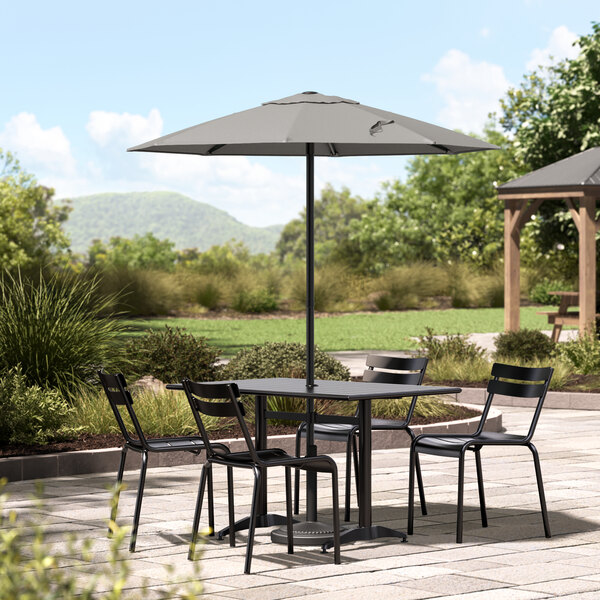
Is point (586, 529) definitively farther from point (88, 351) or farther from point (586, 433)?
point (88, 351)

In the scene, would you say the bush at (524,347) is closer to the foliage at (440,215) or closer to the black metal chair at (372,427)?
the black metal chair at (372,427)

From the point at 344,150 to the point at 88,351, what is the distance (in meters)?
3.60

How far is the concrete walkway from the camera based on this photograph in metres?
5.35

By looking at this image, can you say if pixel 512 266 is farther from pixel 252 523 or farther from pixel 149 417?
pixel 252 523

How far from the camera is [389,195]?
180 feet

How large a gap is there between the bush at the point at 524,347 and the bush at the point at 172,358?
4416 millimetres

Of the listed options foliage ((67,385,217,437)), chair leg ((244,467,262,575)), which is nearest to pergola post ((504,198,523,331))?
foliage ((67,385,217,437))

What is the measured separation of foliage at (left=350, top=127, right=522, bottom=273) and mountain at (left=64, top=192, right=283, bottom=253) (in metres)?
107

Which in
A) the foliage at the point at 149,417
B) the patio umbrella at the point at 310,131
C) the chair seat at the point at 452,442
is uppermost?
the patio umbrella at the point at 310,131

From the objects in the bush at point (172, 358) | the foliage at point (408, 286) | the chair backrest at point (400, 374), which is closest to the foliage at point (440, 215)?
the foliage at point (408, 286)

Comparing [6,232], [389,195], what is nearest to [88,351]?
[6,232]

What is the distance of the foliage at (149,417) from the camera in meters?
9.41

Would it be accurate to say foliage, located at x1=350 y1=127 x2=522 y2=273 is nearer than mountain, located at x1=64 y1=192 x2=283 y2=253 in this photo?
Yes

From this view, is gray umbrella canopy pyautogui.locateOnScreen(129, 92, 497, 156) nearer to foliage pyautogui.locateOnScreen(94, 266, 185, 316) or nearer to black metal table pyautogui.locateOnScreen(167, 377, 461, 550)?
black metal table pyautogui.locateOnScreen(167, 377, 461, 550)
